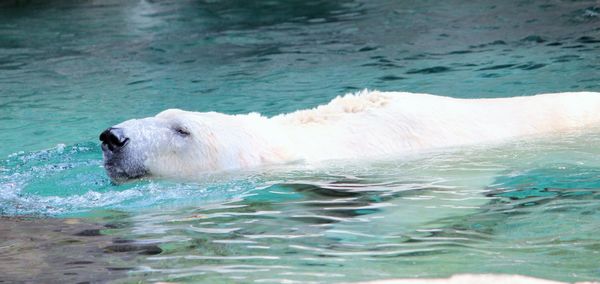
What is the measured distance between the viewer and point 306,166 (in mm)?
5645

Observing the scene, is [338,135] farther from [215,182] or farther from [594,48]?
[594,48]

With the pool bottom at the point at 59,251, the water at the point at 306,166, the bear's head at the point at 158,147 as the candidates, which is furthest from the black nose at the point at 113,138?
the pool bottom at the point at 59,251

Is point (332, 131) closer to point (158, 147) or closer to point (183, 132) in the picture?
point (183, 132)

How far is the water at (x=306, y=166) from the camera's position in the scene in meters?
Result: 3.86

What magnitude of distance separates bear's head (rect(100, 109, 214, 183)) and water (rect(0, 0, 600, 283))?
100 millimetres

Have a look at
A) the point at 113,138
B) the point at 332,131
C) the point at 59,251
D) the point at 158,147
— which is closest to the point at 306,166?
the point at 332,131

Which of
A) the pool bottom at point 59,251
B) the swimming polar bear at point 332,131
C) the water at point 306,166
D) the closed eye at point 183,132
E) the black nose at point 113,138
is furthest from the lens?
the closed eye at point 183,132

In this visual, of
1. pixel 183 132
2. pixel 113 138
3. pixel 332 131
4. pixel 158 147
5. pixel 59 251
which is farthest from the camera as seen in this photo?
pixel 332 131

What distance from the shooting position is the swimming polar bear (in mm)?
5434

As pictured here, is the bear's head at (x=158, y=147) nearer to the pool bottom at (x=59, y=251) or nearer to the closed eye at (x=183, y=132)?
the closed eye at (x=183, y=132)

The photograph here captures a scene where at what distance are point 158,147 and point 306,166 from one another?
0.84 meters

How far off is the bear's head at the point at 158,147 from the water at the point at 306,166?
10 centimetres

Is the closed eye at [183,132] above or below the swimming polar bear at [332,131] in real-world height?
above

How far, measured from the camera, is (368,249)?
12.9ft
